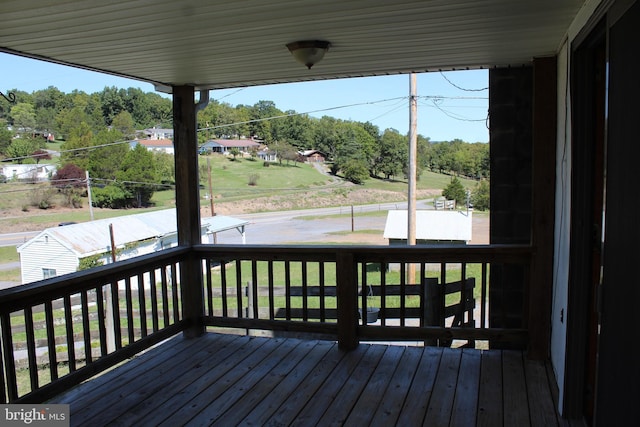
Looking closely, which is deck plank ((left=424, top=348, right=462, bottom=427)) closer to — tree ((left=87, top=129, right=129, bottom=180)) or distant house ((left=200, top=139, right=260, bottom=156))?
tree ((left=87, top=129, right=129, bottom=180))

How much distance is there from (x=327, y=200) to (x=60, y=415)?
1431cm

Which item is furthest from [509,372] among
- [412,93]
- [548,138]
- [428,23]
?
[412,93]

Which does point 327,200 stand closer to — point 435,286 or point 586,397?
point 435,286

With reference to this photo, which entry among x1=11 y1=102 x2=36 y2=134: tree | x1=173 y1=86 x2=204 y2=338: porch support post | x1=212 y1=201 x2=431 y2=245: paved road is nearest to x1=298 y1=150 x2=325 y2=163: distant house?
x1=212 y1=201 x2=431 y2=245: paved road

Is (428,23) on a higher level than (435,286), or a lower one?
higher

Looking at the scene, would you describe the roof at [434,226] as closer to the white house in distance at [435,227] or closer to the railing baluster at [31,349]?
the white house in distance at [435,227]

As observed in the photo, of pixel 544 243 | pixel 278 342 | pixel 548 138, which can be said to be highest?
pixel 548 138

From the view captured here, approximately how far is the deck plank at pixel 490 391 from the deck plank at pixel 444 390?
0.16 m

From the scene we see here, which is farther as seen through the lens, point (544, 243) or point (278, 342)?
point (278, 342)

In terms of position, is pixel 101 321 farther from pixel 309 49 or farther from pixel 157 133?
pixel 157 133

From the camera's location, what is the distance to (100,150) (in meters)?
11.2

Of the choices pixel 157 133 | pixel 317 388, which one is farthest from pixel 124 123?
pixel 317 388

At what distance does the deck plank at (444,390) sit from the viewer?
2549 mm

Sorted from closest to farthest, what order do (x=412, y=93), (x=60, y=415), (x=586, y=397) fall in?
(x=586, y=397), (x=60, y=415), (x=412, y=93)
